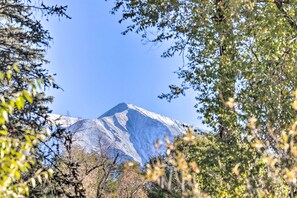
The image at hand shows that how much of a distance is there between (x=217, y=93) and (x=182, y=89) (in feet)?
10.2

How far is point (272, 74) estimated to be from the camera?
7996 millimetres

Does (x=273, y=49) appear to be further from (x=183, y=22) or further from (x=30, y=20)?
(x=30, y=20)

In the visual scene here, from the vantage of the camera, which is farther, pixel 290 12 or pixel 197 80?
pixel 197 80

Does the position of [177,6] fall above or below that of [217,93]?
above

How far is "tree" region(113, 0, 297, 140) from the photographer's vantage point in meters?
7.56

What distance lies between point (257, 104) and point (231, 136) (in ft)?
3.52

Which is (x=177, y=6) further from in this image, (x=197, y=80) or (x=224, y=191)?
(x=224, y=191)

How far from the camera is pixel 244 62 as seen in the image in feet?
27.1

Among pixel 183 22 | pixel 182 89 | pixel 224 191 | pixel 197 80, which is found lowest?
pixel 224 191

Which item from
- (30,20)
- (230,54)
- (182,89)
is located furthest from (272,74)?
(30,20)

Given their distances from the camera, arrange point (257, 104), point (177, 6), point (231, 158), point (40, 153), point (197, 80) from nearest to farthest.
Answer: point (257, 104)
point (231, 158)
point (40, 153)
point (197, 80)
point (177, 6)

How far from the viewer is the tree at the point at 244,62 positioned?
24.8 ft

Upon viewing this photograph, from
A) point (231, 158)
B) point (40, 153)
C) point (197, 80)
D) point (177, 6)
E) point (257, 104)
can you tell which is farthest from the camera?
point (177, 6)

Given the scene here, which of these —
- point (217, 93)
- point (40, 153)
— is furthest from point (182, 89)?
point (40, 153)
